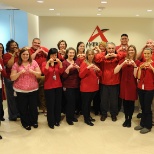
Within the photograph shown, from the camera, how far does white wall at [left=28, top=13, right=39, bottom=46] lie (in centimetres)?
823

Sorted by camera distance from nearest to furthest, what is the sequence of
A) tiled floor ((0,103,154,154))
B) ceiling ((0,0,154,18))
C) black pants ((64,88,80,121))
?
tiled floor ((0,103,154,154)) → black pants ((64,88,80,121)) → ceiling ((0,0,154,18))

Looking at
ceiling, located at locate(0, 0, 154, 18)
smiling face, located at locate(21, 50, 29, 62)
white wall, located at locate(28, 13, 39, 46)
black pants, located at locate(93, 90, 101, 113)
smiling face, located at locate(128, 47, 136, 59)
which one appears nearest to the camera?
smiling face, located at locate(21, 50, 29, 62)

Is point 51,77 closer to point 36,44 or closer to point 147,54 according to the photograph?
point 36,44

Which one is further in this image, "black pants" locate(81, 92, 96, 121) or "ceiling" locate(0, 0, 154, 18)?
"ceiling" locate(0, 0, 154, 18)

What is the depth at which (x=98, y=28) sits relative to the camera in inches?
336

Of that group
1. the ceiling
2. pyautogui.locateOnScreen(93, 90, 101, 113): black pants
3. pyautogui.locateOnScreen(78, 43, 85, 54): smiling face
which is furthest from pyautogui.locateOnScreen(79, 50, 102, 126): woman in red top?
the ceiling

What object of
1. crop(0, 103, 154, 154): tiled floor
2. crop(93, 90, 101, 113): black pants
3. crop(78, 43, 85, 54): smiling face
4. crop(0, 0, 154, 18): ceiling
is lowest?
crop(0, 103, 154, 154): tiled floor

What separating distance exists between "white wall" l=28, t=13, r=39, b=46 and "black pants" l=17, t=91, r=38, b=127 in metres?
5.13

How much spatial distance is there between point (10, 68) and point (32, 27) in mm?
5202

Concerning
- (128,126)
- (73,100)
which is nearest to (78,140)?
(73,100)

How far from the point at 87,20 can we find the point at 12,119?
570 cm

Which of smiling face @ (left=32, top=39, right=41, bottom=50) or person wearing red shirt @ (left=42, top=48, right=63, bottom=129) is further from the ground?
smiling face @ (left=32, top=39, right=41, bottom=50)

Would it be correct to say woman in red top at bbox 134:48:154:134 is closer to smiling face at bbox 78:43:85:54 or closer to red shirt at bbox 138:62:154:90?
red shirt at bbox 138:62:154:90

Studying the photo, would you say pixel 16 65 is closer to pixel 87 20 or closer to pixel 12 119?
pixel 12 119
